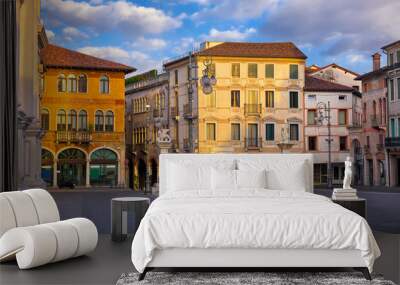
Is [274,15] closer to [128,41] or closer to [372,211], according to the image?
[128,41]

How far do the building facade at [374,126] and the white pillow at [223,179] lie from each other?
10.1 feet

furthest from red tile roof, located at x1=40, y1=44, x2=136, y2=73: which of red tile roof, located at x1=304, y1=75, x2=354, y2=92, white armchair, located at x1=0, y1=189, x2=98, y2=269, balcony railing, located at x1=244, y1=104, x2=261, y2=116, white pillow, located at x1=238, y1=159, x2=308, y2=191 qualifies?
white armchair, located at x1=0, y1=189, x2=98, y2=269

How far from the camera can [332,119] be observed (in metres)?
8.91

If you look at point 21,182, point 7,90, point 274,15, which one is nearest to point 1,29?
point 7,90

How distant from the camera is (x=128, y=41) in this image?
9.14 metres

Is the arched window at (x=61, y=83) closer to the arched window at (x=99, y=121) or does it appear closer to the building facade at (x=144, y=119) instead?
the arched window at (x=99, y=121)

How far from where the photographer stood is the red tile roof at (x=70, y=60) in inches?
365

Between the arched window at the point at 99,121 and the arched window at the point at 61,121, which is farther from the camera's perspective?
the arched window at the point at 99,121

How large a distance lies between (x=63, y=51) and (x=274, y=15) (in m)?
3.10

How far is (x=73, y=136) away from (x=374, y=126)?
424 cm

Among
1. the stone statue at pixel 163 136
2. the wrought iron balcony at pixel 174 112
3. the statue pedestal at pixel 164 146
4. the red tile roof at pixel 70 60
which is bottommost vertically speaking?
the statue pedestal at pixel 164 146

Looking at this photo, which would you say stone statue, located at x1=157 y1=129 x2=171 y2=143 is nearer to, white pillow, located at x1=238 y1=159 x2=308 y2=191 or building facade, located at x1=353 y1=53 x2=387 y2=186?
building facade, located at x1=353 y1=53 x2=387 y2=186

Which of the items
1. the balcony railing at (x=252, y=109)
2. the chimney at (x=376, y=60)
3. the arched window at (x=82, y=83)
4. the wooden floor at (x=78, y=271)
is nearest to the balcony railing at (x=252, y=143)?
the balcony railing at (x=252, y=109)

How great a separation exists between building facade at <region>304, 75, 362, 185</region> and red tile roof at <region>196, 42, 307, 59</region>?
1.41ft
